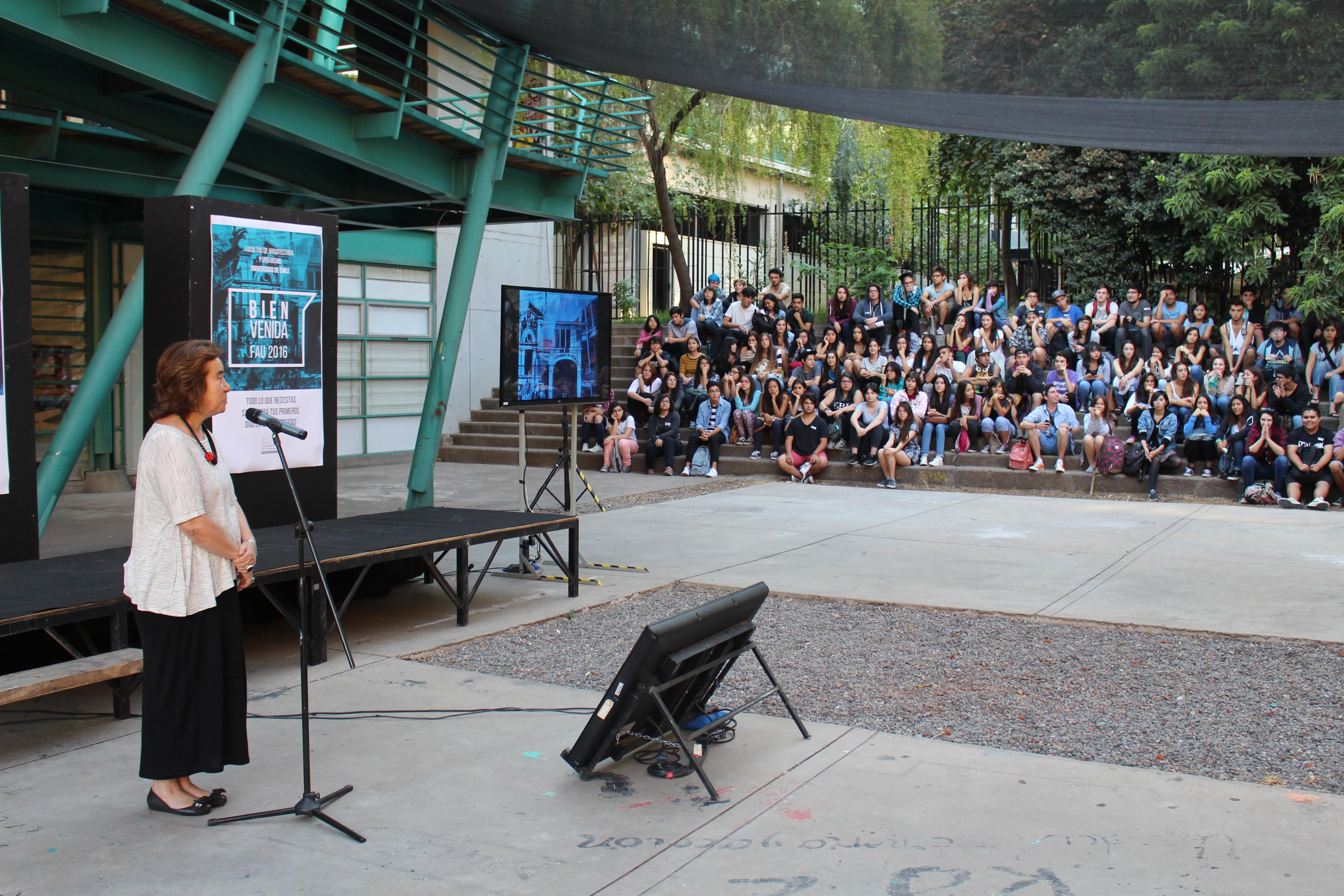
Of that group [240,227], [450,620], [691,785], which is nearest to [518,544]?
[450,620]

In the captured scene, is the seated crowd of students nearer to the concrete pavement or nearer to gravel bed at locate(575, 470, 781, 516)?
gravel bed at locate(575, 470, 781, 516)

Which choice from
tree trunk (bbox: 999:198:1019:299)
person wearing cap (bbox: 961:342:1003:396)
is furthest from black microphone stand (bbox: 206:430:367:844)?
tree trunk (bbox: 999:198:1019:299)

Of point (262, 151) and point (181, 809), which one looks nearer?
point (181, 809)

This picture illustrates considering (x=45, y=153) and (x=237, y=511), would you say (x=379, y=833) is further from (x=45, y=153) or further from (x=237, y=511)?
(x=45, y=153)

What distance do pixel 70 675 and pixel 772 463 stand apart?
12.0 metres

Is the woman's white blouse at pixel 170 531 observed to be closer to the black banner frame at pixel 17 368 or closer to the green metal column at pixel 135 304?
the black banner frame at pixel 17 368

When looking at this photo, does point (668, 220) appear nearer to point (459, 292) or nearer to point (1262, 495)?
point (1262, 495)

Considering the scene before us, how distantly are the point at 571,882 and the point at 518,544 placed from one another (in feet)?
19.7

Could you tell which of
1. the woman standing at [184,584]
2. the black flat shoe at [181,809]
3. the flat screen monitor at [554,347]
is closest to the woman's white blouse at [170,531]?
the woman standing at [184,584]

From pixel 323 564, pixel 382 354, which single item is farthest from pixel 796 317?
pixel 323 564

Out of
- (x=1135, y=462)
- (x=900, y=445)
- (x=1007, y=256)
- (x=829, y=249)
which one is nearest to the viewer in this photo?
(x=1135, y=462)

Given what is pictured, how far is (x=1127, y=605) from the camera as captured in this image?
24.9 feet

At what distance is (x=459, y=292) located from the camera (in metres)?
9.57

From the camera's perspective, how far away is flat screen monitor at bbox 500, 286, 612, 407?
830 cm
